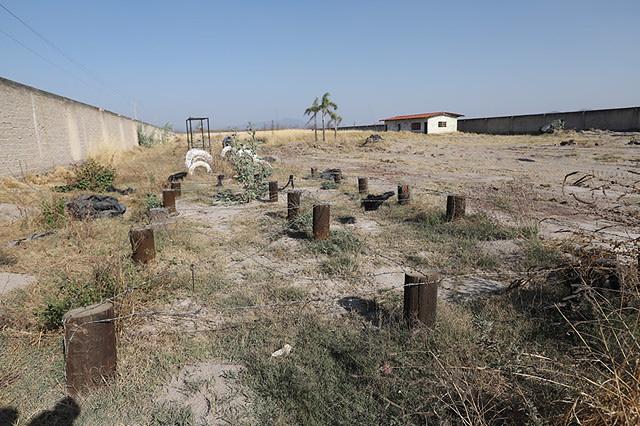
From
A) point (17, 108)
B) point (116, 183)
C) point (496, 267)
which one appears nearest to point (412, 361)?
point (496, 267)

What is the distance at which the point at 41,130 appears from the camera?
1220 cm

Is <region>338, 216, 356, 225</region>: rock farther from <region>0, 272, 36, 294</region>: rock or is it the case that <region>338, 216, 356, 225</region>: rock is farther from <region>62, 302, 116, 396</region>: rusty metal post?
<region>62, 302, 116, 396</region>: rusty metal post

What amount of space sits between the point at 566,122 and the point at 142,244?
126 feet

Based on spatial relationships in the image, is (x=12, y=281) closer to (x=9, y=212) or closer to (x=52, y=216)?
(x=52, y=216)

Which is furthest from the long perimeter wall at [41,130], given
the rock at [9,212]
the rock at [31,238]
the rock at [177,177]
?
the rock at [31,238]

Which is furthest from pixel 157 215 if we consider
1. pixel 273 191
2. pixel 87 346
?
pixel 87 346

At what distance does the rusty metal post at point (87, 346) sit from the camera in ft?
7.91

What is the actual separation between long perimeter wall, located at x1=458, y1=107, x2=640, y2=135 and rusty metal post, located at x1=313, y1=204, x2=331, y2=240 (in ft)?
108

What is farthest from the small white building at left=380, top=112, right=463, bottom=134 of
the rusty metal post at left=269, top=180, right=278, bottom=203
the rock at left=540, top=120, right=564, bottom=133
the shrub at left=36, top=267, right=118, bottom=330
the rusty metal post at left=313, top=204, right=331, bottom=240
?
the shrub at left=36, top=267, right=118, bottom=330

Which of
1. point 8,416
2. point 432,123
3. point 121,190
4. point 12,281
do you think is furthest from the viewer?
point 432,123

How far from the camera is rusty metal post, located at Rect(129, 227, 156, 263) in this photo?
4430 mm

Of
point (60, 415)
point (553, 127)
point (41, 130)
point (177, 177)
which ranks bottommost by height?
point (60, 415)

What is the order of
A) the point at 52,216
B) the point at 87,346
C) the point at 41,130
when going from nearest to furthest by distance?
the point at 87,346 < the point at 52,216 < the point at 41,130

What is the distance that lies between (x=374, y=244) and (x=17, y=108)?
11.2 meters
